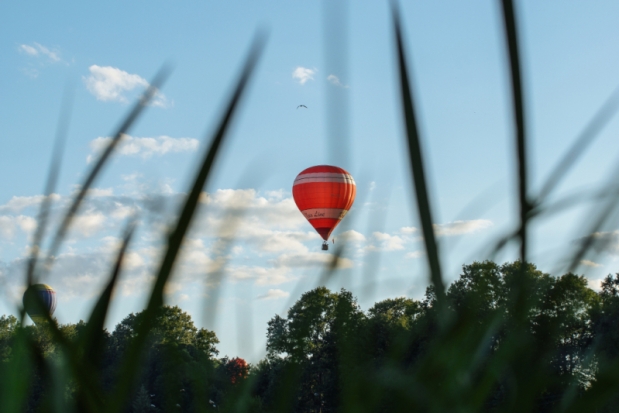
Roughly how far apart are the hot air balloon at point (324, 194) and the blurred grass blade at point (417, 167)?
31.1m

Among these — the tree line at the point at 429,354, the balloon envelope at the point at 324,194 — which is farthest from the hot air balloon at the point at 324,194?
the tree line at the point at 429,354

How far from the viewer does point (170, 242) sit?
375 mm

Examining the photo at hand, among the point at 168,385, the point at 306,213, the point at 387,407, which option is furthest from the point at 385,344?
the point at 306,213

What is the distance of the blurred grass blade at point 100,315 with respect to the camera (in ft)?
1.83

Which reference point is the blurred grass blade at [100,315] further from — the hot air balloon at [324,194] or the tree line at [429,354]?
the hot air balloon at [324,194]

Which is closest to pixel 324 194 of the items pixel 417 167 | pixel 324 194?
pixel 324 194

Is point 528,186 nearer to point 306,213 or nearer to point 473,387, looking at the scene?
point 473,387

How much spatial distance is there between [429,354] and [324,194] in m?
32.5

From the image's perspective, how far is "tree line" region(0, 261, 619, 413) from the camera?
0.54m

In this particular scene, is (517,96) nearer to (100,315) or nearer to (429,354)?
(429,354)

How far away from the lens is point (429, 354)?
1.82ft

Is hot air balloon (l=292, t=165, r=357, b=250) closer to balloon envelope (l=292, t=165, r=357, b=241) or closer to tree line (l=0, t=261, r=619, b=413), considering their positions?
balloon envelope (l=292, t=165, r=357, b=241)

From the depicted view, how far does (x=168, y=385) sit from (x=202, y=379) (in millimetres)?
54

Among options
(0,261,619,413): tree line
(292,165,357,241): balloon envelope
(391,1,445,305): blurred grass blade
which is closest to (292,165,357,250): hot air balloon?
(292,165,357,241): balloon envelope
